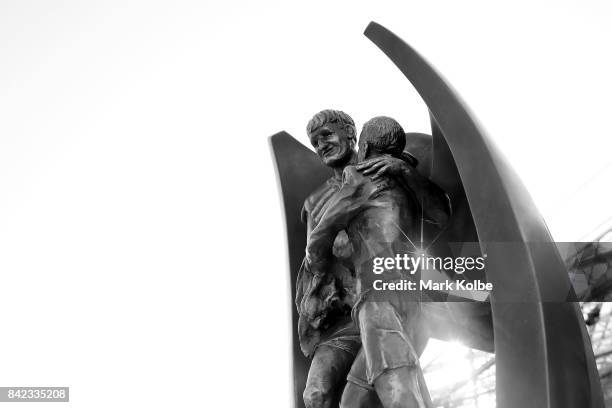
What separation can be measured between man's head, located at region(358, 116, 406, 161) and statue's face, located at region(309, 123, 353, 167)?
0.93 ft

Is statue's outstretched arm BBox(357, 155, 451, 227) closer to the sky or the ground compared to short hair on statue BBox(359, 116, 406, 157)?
closer to the ground

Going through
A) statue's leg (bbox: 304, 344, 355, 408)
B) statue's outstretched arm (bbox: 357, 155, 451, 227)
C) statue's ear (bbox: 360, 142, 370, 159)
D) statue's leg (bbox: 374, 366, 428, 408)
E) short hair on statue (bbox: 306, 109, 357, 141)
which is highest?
short hair on statue (bbox: 306, 109, 357, 141)

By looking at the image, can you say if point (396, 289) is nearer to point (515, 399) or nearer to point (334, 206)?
point (334, 206)

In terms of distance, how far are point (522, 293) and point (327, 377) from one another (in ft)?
4.98

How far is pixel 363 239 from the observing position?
4934mm

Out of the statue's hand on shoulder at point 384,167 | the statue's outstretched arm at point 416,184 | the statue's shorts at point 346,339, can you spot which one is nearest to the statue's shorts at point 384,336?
the statue's shorts at point 346,339

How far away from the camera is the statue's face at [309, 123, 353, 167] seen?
217 inches

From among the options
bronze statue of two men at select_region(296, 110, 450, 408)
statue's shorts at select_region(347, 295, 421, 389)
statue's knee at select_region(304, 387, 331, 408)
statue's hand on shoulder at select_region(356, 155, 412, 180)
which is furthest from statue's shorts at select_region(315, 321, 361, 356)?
statue's hand on shoulder at select_region(356, 155, 412, 180)

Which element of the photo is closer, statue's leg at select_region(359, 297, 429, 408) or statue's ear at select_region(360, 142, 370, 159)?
statue's leg at select_region(359, 297, 429, 408)

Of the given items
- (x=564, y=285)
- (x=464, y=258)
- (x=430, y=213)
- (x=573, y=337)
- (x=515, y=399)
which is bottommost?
(x=515, y=399)

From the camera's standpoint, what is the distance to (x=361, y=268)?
4852mm

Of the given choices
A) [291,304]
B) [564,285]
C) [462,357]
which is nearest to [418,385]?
[564,285]

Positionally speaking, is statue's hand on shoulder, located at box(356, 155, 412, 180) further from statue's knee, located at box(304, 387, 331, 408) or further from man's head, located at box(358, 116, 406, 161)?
statue's knee, located at box(304, 387, 331, 408)

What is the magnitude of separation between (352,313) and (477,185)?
3.91ft
